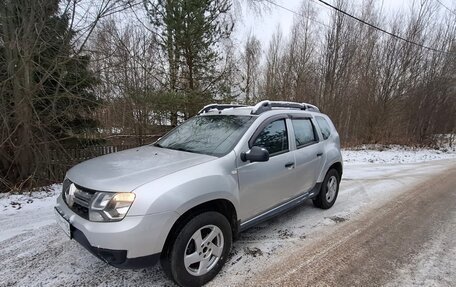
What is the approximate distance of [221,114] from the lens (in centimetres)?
397

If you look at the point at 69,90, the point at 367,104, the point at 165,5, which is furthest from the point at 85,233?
the point at 367,104

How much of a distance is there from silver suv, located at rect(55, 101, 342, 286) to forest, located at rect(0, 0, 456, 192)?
3.64 m

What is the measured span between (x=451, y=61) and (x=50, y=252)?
21.9 metres

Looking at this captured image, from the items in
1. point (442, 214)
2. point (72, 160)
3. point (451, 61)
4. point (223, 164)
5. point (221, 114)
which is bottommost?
point (442, 214)

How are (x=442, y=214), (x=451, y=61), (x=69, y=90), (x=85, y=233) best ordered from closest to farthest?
(x=85, y=233) < (x=442, y=214) < (x=69, y=90) < (x=451, y=61)

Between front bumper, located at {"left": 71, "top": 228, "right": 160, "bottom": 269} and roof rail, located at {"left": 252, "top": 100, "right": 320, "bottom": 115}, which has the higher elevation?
roof rail, located at {"left": 252, "top": 100, "right": 320, "bottom": 115}

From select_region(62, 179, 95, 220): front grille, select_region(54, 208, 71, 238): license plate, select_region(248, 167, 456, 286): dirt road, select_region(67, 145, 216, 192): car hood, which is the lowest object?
select_region(248, 167, 456, 286): dirt road

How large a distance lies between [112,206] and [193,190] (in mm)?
681

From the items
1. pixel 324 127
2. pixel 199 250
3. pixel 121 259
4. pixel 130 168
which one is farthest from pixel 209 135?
pixel 324 127

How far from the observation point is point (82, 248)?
11.0 ft

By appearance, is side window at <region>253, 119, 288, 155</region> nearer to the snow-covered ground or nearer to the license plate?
the snow-covered ground

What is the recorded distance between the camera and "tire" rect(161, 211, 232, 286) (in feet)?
8.13

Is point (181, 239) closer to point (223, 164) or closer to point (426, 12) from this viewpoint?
point (223, 164)

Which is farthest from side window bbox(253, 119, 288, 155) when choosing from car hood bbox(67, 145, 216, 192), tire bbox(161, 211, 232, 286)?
tire bbox(161, 211, 232, 286)
